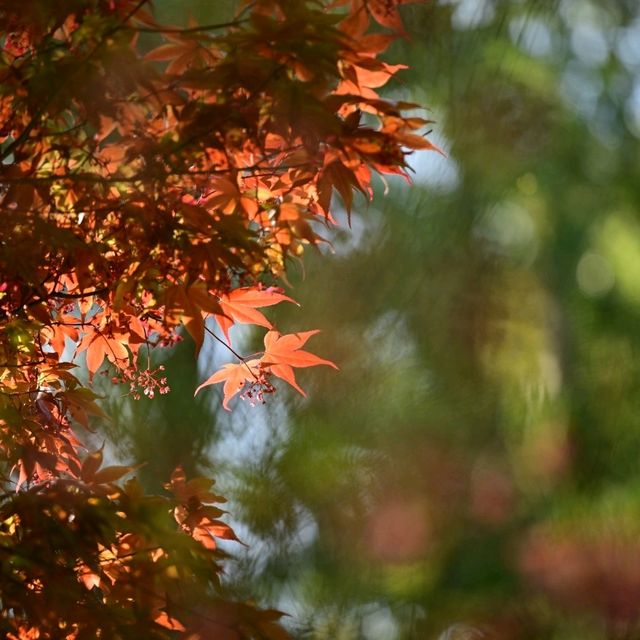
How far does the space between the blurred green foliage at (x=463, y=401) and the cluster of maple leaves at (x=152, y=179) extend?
160cm

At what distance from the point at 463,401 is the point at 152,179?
1972mm

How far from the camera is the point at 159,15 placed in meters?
2.29

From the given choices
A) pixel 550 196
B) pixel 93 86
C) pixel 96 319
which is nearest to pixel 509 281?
pixel 550 196

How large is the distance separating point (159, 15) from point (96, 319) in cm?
167

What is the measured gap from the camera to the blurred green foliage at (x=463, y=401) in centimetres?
238

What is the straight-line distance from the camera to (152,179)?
644mm

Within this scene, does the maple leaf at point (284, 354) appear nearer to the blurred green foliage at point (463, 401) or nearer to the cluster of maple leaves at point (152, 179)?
the cluster of maple leaves at point (152, 179)

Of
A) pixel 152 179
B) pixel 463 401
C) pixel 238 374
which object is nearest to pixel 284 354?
pixel 238 374

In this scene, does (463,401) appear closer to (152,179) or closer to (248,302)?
(248,302)

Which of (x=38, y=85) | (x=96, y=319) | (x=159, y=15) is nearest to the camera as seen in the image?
(x=38, y=85)

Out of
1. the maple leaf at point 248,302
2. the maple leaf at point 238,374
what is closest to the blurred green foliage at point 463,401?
the maple leaf at point 238,374

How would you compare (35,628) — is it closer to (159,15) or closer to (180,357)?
(180,357)

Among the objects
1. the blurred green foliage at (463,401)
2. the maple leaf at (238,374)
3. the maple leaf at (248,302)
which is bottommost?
the maple leaf at (238,374)

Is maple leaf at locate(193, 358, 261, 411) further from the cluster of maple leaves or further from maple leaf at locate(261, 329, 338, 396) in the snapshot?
the cluster of maple leaves
